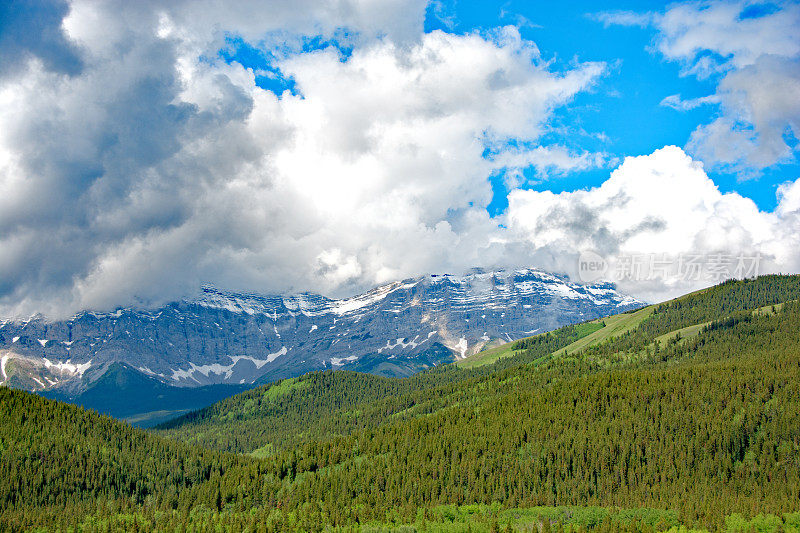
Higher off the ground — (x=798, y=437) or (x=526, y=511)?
(x=798, y=437)

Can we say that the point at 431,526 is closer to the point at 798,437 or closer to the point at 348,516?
the point at 348,516

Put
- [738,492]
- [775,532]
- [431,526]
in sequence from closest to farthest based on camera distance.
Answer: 1. [775,532]
2. [431,526]
3. [738,492]

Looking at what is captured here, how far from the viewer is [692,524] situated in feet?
481

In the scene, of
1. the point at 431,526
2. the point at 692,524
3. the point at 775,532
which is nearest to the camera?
the point at 775,532

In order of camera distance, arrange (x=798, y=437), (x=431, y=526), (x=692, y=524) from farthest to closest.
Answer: (x=798, y=437)
(x=431, y=526)
(x=692, y=524)

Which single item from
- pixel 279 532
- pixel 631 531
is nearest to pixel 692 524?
pixel 631 531

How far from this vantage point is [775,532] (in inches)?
5305

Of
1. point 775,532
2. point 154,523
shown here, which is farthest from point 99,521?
point 775,532

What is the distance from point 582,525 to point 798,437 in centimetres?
8991

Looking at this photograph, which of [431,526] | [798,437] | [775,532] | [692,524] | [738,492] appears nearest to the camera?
[775,532]

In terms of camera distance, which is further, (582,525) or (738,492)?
(738,492)

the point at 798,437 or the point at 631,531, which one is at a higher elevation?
the point at 798,437

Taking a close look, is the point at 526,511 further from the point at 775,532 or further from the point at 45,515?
the point at 45,515

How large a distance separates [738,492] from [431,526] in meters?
88.5
